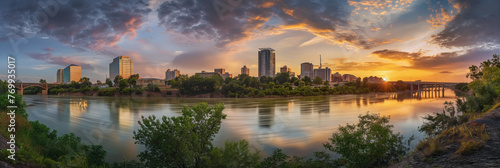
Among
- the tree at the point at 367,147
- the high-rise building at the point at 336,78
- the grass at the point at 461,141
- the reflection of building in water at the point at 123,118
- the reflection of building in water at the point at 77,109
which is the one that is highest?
the high-rise building at the point at 336,78

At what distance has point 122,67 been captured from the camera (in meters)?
135

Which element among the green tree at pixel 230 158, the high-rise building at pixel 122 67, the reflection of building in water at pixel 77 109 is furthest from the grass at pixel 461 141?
the high-rise building at pixel 122 67

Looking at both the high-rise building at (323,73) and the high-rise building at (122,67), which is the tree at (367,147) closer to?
the high-rise building at (122,67)

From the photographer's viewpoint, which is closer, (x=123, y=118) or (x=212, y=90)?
(x=123, y=118)

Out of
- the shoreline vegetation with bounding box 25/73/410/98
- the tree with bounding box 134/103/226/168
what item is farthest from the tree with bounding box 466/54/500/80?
the tree with bounding box 134/103/226/168

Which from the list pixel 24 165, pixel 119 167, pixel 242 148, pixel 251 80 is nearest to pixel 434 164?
pixel 242 148

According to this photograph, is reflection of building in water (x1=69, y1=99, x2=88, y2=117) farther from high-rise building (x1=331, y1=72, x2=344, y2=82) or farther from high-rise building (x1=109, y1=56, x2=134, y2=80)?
high-rise building (x1=331, y1=72, x2=344, y2=82)

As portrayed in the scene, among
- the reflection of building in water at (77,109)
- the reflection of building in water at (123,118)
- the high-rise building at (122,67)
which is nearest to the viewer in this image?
the reflection of building in water at (123,118)

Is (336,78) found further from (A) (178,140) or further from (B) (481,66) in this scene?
(A) (178,140)

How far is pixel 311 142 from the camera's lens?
1609cm

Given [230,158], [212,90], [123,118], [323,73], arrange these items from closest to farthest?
[230,158], [123,118], [212,90], [323,73]

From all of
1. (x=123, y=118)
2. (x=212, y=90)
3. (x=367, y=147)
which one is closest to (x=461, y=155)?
(x=367, y=147)

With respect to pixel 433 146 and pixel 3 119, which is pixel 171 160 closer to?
pixel 433 146

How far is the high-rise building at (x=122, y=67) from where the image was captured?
135 meters
